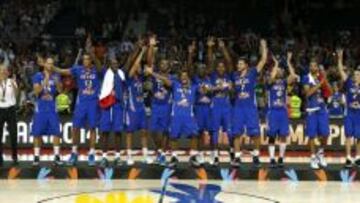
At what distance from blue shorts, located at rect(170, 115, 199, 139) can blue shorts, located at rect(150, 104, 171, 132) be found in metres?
0.29

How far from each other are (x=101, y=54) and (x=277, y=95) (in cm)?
405

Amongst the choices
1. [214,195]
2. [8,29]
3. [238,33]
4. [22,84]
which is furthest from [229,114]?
[8,29]

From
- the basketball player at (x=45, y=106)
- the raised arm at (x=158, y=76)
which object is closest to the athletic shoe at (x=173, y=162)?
the raised arm at (x=158, y=76)

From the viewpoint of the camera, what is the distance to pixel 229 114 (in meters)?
12.1

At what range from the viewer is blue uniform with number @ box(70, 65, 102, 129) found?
1187 centimetres

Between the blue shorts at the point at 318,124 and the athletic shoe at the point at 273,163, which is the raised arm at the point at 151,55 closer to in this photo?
the athletic shoe at the point at 273,163

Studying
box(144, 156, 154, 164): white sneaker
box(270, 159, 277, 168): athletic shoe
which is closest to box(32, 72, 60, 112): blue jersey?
box(144, 156, 154, 164): white sneaker

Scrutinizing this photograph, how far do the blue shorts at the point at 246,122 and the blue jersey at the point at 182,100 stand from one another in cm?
68

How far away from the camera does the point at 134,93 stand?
39.9 feet

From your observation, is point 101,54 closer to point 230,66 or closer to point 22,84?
point 22,84

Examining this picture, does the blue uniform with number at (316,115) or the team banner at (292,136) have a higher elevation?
the blue uniform with number at (316,115)

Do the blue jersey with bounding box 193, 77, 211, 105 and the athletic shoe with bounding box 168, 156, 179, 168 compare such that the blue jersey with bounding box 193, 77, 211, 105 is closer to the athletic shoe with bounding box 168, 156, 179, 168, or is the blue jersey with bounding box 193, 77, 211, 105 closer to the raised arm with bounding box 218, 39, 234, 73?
the raised arm with bounding box 218, 39, 234, 73

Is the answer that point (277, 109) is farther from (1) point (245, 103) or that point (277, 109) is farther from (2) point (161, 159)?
(2) point (161, 159)

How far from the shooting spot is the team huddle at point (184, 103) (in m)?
11.9
